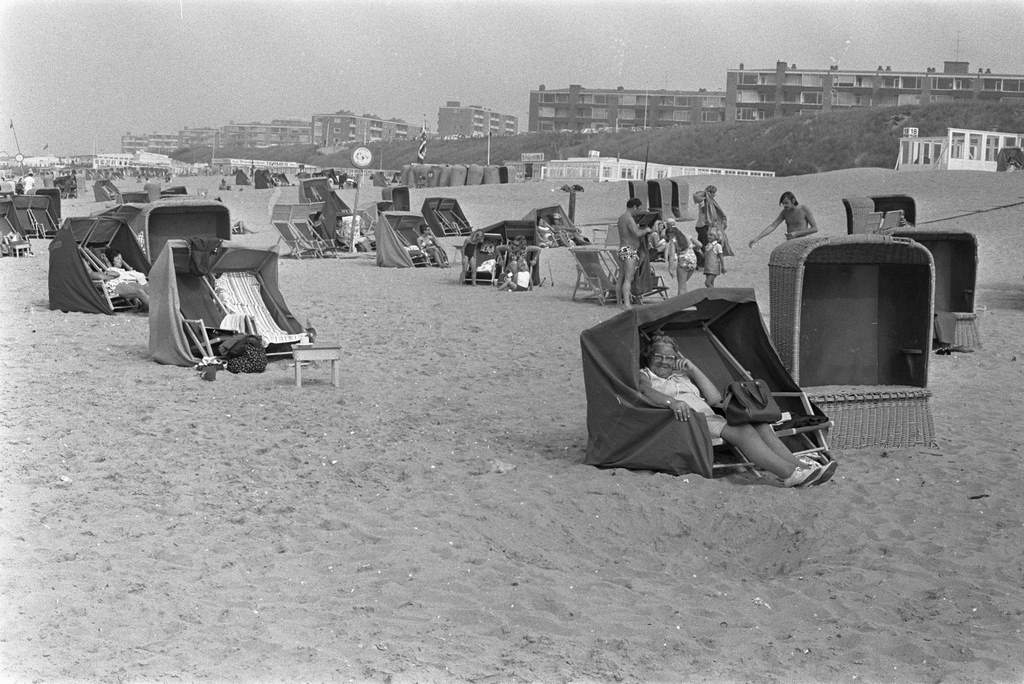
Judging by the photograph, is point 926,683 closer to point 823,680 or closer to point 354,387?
point 823,680

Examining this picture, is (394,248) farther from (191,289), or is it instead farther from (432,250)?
(191,289)

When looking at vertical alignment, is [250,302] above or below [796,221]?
below

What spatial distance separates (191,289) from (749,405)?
6.01 metres

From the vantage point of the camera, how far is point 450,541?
5984mm

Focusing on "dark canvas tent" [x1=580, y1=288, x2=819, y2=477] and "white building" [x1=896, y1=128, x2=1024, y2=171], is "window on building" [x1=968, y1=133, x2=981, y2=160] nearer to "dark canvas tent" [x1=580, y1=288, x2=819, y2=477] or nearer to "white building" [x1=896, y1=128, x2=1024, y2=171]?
"white building" [x1=896, y1=128, x2=1024, y2=171]

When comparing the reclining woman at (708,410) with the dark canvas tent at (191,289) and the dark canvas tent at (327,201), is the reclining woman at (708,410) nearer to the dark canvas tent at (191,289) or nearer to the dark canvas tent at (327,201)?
the dark canvas tent at (191,289)

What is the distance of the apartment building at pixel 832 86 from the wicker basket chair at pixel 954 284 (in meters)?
92.1

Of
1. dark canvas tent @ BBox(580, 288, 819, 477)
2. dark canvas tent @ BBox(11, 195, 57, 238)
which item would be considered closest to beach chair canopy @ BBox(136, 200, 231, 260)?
dark canvas tent @ BBox(580, 288, 819, 477)

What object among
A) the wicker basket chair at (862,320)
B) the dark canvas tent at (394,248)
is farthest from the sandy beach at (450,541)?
the dark canvas tent at (394,248)

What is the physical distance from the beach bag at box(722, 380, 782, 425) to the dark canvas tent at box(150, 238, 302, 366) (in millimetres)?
4956

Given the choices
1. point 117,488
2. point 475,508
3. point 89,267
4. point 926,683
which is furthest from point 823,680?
point 89,267

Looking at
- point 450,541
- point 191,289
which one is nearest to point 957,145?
point 191,289

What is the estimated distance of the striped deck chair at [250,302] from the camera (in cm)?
1106

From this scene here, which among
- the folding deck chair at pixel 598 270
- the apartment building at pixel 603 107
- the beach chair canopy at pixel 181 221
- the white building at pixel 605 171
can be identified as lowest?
the folding deck chair at pixel 598 270
